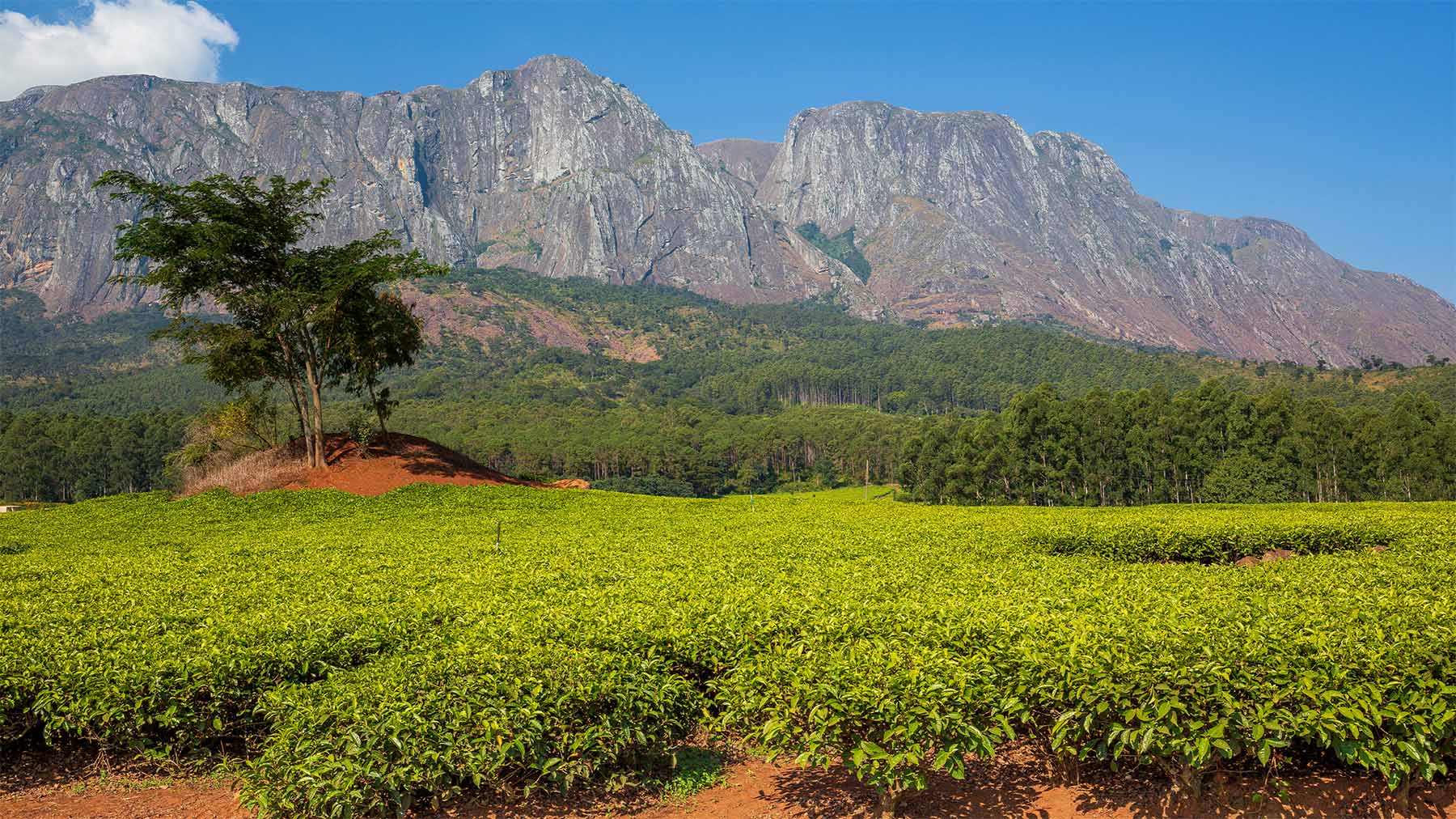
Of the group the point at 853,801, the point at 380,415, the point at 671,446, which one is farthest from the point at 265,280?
the point at 671,446

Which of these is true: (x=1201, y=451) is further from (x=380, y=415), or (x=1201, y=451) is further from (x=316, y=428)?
(x=316, y=428)

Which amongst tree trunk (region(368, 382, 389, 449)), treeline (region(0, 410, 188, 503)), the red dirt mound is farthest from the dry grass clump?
treeline (region(0, 410, 188, 503))

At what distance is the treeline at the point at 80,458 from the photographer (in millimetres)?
107681

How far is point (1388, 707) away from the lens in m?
7.30

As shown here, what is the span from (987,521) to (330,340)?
27.1 metres

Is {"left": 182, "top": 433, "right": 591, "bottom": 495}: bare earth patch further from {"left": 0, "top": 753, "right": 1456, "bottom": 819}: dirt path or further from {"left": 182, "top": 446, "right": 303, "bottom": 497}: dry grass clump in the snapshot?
{"left": 0, "top": 753, "right": 1456, "bottom": 819}: dirt path

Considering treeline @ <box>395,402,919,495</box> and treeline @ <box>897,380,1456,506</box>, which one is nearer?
treeline @ <box>897,380,1456,506</box>

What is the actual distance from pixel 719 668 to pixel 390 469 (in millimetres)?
28953

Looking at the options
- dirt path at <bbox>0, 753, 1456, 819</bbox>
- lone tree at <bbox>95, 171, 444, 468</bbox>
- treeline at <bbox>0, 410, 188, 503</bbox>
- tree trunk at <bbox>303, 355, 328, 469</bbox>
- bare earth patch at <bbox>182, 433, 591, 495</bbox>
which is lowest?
treeline at <bbox>0, 410, 188, 503</bbox>

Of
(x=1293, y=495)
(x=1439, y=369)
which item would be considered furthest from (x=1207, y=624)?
(x=1439, y=369)

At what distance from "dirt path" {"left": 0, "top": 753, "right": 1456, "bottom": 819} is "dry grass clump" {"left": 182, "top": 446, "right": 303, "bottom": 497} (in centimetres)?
2733

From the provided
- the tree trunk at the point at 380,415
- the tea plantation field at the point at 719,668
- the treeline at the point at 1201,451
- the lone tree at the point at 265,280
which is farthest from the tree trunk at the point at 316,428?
the treeline at the point at 1201,451

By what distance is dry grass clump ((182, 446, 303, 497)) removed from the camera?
35.1 m

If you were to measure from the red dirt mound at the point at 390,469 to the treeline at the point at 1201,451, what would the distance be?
59.8m
